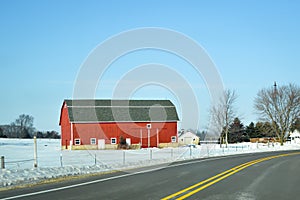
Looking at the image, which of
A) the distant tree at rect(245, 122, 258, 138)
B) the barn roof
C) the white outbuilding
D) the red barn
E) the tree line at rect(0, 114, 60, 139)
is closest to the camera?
the red barn

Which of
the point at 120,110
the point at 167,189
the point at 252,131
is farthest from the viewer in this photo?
the point at 252,131

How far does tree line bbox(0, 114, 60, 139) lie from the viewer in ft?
476

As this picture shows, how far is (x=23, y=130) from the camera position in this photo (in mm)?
150500

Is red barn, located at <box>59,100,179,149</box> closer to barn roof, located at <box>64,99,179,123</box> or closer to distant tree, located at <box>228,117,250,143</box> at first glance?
barn roof, located at <box>64,99,179,123</box>

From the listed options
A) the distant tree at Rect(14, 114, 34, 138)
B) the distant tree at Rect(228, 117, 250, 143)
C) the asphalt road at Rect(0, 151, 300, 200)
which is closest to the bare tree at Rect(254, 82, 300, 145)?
the distant tree at Rect(228, 117, 250, 143)

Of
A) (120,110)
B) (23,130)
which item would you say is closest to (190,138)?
(120,110)

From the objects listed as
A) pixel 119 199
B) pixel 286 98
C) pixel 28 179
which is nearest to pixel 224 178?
pixel 119 199

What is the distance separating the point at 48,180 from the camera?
14.8m

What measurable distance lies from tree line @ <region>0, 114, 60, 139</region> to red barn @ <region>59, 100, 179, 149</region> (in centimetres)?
8862

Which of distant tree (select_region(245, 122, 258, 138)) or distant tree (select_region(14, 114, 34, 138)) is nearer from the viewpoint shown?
distant tree (select_region(245, 122, 258, 138))

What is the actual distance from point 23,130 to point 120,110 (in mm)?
104052

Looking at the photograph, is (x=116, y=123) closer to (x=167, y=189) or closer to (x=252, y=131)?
(x=167, y=189)

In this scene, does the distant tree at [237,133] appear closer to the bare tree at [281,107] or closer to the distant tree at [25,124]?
the bare tree at [281,107]

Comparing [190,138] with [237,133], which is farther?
[237,133]
